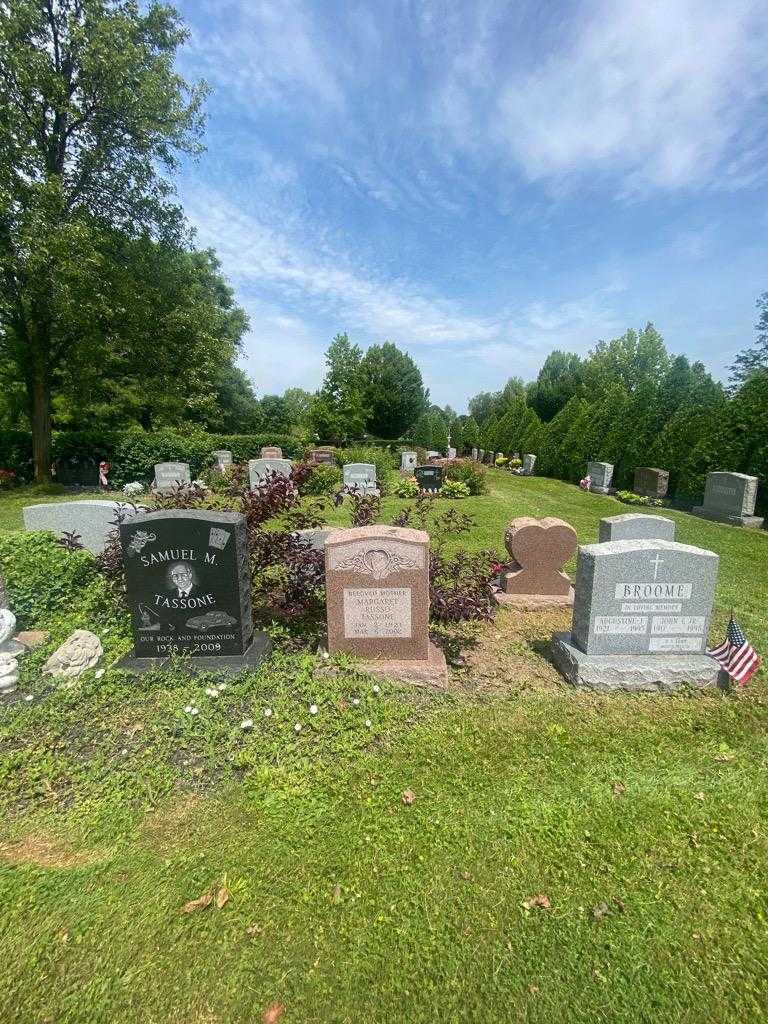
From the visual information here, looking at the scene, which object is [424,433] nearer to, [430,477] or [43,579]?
[430,477]

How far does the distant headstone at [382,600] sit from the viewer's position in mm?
4090

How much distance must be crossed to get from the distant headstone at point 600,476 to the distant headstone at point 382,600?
16405 mm

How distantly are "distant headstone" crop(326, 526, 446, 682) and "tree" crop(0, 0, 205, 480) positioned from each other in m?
14.6

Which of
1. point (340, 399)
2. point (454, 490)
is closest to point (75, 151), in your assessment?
point (454, 490)

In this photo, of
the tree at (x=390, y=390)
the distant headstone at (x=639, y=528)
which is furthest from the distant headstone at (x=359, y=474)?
the tree at (x=390, y=390)

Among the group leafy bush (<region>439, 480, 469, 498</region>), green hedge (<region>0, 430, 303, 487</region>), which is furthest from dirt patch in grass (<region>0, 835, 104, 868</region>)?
green hedge (<region>0, 430, 303, 487</region>)

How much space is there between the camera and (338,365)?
44.8 meters

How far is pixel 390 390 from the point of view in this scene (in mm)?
45469

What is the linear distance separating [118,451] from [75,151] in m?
10.1

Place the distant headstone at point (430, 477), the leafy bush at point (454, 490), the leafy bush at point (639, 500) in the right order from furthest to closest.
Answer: the distant headstone at point (430, 477) < the leafy bush at point (454, 490) < the leafy bush at point (639, 500)

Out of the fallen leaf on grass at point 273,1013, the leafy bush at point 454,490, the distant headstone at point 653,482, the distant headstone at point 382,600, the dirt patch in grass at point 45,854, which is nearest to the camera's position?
the fallen leaf on grass at point 273,1013

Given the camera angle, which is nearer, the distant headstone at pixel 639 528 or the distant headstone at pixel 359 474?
the distant headstone at pixel 639 528

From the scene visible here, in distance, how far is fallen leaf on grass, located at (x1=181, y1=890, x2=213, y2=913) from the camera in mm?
2252

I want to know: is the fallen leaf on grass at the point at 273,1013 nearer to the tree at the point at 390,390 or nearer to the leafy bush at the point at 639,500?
the leafy bush at the point at 639,500
